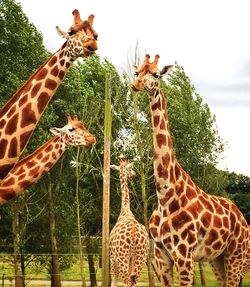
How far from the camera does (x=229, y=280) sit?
8.77 m

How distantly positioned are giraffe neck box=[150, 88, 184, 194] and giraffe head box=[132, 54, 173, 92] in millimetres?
158

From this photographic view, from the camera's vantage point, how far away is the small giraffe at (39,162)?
9508 mm

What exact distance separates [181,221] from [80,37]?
287 cm

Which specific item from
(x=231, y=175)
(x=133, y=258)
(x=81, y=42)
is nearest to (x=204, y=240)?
(x=81, y=42)

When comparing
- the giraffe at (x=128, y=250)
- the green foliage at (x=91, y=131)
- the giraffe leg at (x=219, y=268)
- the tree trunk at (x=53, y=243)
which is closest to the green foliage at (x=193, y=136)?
the green foliage at (x=91, y=131)

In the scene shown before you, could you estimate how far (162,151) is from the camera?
27.9 feet

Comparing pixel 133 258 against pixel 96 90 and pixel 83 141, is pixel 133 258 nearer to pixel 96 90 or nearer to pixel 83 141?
pixel 83 141

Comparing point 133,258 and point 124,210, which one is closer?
point 133,258

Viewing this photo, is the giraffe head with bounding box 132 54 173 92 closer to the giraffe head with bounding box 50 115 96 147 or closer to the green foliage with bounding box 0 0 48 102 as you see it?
the giraffe head with bounding box 50 115 96 147

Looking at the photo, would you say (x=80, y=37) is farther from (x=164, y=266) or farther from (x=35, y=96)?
(x=164, y=266)

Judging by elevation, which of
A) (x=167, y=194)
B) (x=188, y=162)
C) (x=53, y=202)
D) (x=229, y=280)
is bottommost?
(x=229, y=280)

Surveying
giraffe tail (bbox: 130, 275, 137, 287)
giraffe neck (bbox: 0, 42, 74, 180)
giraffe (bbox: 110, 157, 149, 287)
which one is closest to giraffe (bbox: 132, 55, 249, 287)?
giraffe neck (bbox: 0, 42, 74, 180)

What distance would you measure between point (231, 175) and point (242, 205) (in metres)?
5.77

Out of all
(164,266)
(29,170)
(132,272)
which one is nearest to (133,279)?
(132,272)
